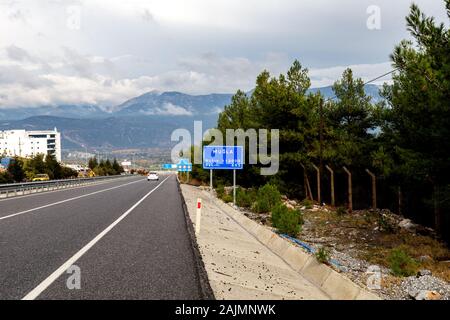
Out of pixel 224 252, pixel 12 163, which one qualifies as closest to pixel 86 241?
pixel 224 252

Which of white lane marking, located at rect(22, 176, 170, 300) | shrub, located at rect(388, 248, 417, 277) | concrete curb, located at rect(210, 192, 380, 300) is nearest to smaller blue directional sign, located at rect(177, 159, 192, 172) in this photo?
concrete curb, located at rect(210, 192, 380, 300)

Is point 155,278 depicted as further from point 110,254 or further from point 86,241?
point 86,241

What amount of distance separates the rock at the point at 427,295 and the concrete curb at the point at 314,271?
1.11m

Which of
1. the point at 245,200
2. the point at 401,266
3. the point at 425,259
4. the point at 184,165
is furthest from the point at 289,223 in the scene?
the point at 184,165

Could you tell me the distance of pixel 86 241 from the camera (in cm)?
1165

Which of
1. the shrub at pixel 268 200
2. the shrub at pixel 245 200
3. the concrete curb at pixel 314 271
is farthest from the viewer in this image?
the shrub at pixel 245 200

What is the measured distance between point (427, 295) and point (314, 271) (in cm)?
249

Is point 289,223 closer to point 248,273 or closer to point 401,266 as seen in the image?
point 401,266

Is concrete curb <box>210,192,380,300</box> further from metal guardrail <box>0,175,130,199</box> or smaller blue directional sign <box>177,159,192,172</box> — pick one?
smaller blue directional sign <box>177,159,192,172</box>

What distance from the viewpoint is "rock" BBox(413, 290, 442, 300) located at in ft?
26.3

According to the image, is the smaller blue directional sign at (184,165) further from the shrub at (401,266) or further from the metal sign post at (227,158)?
the shrub at (401,266)

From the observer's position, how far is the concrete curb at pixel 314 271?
7.84m

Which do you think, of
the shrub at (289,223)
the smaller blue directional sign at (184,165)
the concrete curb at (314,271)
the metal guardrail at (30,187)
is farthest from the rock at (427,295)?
the smaller blue directional sign at (184,165)
